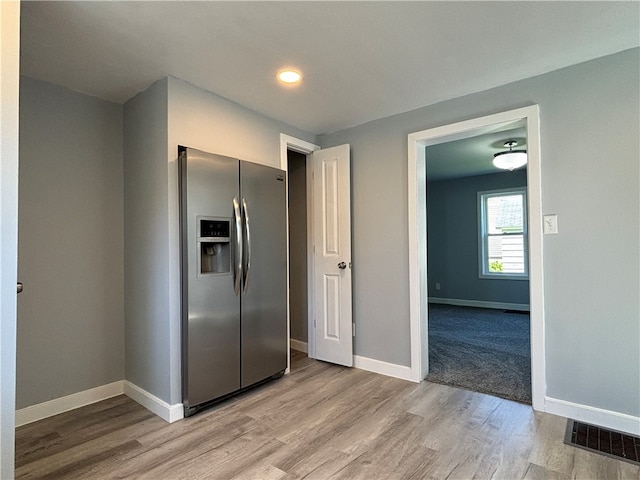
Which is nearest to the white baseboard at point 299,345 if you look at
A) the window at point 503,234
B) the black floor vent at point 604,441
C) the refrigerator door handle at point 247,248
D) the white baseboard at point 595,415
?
the refrigerator door handle at point 247,248

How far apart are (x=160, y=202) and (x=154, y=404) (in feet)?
4.69

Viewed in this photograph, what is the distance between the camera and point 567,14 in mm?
1788

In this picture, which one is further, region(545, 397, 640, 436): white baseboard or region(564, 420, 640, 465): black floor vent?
region(545, 397, 640, 436): white baseboard

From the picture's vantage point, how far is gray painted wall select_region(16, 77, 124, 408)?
236 centimetres

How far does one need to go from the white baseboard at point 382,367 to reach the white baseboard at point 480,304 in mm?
3914

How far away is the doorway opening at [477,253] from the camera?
4199mm

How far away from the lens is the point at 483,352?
3.73 m

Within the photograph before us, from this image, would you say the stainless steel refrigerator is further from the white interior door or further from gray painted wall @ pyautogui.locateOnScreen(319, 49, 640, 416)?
gray painted wall @ pyautogui.locateOnScreen(319, 49, 640, 416)

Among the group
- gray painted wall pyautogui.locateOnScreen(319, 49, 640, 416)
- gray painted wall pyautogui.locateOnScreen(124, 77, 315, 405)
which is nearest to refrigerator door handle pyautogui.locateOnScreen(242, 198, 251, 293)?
gray painted wall pyautogui.locateOnScreen(124, 77, 315, 405)

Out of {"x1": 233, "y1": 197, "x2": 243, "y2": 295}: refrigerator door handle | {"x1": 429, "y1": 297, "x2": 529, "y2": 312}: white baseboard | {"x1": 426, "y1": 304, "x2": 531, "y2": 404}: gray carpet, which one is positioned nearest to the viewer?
{"x1": 233, "y1": 197, "x2": 243, "y2": 295}: refrigerator door handle

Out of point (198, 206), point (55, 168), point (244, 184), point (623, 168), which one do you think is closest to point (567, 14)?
point (623, 168)

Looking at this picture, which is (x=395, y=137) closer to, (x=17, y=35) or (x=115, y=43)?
(x=115, y=43)

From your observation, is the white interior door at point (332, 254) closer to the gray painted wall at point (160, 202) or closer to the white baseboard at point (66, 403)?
the gray painted wall at point (160, 202)

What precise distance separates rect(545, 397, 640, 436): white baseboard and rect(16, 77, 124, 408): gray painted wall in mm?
3220
